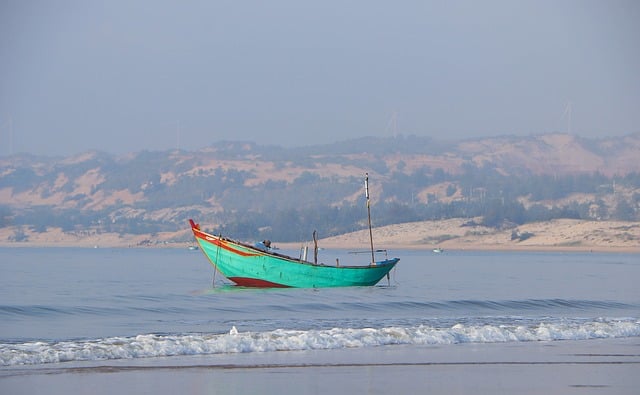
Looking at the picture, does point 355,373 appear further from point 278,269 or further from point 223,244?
point 223,244

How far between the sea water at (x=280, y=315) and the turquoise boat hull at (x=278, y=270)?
622mm

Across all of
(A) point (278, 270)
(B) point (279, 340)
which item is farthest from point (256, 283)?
(B) point (279, 340)

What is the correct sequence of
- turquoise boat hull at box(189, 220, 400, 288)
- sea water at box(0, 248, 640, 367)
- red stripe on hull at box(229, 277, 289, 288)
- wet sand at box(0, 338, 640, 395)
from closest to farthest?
1. wet sand at box(0, 338, 640, 395)
2. sea water at box(0, 248, 640, 367)
3. turquoise boat hull at box(189, 220, 400, 288)
4. red stripe on hull at box(229, 277, 289, 288)

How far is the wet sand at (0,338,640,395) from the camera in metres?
19.8

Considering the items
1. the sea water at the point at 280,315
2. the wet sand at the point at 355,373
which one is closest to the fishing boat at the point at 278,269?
the sea water at the point at 280,315

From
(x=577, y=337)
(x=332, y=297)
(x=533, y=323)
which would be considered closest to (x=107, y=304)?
(x=332, y=297)

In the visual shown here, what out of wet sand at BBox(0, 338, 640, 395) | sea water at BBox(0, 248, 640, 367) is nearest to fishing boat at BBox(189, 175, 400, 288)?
sea water at BBox(0, 248, 640, 367)

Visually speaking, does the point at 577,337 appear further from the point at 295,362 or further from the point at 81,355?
the point at 81,355

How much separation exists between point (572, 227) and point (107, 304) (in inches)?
6048

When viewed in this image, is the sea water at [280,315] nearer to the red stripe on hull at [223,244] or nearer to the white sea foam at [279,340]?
A: the white sea foam at [279,340]

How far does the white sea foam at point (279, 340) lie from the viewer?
944 inches

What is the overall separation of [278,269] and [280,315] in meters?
12.1

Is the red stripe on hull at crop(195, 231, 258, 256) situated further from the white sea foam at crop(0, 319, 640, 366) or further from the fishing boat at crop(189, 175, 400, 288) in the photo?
the white sea foam at crop(0, 319, 640, 366)

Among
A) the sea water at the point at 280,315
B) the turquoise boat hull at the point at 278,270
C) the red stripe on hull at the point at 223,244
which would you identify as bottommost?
the sea water at the point at 280,315
